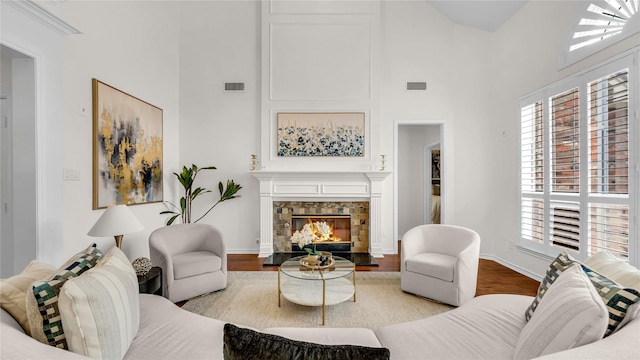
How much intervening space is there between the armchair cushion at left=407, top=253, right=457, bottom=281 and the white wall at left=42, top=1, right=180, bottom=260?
3.42 m

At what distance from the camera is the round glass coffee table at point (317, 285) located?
2.71 meters

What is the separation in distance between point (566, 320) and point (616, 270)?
2.11ft

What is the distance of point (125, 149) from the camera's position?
12.2 ft

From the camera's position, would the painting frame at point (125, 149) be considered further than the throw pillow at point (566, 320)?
Yes

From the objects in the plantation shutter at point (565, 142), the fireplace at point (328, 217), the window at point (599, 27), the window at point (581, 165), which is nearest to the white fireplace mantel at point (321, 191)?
the fireplace at point (328, 217)

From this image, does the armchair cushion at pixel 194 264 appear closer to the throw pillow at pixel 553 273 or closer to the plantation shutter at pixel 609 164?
the throw pillow at pixel 553 273

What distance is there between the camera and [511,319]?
1694 mm

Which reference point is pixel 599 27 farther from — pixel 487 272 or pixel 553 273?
pixel 487 272

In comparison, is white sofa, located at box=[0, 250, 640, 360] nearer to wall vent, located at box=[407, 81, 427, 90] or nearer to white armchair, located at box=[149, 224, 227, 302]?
white armchair, located at box=[149, 224, 227, 302]

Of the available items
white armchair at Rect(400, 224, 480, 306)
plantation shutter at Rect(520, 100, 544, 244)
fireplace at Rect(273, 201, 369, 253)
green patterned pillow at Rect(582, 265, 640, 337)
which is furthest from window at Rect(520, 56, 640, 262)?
fireplace at Rect(273, 201, 369, 253)

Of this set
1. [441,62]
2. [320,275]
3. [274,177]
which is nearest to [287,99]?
[274,177]

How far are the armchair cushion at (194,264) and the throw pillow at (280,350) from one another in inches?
101

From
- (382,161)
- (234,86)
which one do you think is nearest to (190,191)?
(234,86)

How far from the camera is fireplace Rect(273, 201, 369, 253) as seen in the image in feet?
16.6
